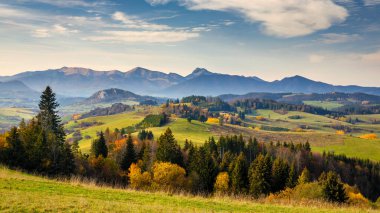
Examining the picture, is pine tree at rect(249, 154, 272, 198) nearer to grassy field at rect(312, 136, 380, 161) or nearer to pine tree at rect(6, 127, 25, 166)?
pine tree at rect(6, 127, 25, 166)

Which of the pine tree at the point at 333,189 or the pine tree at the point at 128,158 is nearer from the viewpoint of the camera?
the pine tree at the point at 333,189

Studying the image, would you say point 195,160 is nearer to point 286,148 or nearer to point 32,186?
point 32,186

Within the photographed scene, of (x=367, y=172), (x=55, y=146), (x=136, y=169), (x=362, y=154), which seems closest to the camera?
(x=55, y=146)

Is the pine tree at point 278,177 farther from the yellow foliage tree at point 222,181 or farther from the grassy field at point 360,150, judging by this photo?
the grassy field at point 360,150

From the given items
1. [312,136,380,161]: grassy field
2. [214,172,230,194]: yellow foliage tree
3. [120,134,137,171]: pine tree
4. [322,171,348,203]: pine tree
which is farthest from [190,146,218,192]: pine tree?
[312,136,380,161]: grassy field

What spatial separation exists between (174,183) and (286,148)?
327 feet

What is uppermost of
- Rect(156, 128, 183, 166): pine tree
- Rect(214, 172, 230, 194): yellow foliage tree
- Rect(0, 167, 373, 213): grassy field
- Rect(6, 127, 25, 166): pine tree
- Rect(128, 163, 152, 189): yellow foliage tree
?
Rect(0, 167, 373, 213): grassy field

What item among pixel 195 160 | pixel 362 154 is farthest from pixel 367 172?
pixel 195 160

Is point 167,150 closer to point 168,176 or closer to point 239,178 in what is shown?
point 168,176

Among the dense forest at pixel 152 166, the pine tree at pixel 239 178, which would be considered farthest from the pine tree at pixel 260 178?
the pine tree at pixel 239 178

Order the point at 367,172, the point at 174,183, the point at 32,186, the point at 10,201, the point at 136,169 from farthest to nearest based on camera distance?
1. the point at 367,172
2. the point at 136,169
3. the point at 174,183
4. the point at 32,186
5. the point at 10,201

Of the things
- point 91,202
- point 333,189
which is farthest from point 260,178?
point 91,202

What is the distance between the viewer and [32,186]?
22859 millimetres

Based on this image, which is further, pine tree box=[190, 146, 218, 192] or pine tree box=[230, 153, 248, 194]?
pine tree box=[190, 146, 218, 192]
